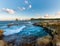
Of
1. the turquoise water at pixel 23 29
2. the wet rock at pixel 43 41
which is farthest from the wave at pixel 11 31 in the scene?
the wet rock at pixel 43 41

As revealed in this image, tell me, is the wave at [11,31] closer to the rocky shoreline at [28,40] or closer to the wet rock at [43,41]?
the rocky shoreline at [28,40]

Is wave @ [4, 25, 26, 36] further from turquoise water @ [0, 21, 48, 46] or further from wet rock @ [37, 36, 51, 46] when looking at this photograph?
wet rock @ [37, 36, 51, 46]

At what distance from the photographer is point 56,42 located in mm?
1444

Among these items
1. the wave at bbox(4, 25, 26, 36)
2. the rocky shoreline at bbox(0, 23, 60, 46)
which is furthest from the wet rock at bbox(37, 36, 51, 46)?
the wave at bbox(4, 25, 26, 36)

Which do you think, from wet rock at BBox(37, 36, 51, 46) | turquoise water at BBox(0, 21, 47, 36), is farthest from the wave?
wet rock at BBox(37, 36, 51, 46)

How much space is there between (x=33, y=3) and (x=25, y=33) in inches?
17.2

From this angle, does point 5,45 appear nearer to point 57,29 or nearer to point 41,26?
point 41,26

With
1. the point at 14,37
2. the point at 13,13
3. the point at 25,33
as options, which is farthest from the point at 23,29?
the point at 13,13

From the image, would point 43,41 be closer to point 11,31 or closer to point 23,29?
point 23,29

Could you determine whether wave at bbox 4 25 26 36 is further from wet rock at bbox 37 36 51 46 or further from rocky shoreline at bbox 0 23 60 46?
wet rock at bbox 37 36 51 46

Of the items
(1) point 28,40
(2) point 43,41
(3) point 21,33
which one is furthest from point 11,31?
(2) point 43,41

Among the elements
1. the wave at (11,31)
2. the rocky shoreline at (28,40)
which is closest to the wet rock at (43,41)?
the rocky shoreline at (28,40)

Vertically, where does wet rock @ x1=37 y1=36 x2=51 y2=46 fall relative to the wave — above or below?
→ below

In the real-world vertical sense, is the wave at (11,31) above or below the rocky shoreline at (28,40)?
above
